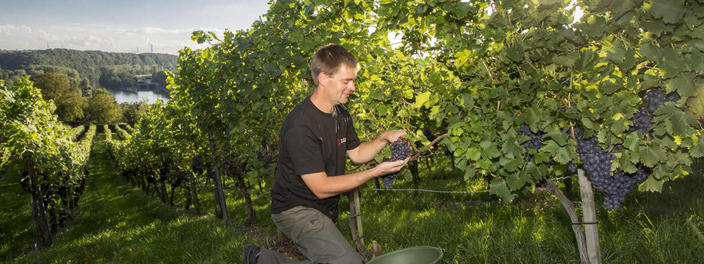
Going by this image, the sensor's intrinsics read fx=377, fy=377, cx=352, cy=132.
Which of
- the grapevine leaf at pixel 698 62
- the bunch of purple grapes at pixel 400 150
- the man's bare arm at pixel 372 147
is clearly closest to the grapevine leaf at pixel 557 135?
the grapevine leaf at pixel 698 62

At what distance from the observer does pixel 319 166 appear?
2512 millimetres

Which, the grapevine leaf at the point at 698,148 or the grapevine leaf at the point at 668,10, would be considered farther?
the grapevine leaf at the point at 698,148

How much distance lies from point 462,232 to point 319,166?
9.75 ft

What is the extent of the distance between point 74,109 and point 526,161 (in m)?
103

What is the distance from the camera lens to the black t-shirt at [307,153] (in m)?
2.53

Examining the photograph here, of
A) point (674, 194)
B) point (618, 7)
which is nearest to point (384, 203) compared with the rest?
point (674, 194)

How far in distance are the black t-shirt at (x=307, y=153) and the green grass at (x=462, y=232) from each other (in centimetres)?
210

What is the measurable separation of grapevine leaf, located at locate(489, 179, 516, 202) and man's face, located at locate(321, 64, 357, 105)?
115cm

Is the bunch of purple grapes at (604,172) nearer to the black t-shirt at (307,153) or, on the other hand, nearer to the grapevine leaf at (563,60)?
the grapevine leaf at (563,60)

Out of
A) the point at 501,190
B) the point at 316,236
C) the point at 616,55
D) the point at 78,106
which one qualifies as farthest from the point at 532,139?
the point at 78,106

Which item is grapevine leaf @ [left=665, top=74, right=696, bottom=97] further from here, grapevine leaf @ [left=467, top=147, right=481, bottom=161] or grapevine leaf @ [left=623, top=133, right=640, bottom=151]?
grapevine leaf @ [left=467, top=147, right=481, bottom=161]

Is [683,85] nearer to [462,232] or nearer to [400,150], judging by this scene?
[400,150]

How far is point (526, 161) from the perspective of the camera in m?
2.38

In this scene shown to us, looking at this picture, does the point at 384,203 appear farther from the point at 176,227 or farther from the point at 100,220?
the point at 100,220
